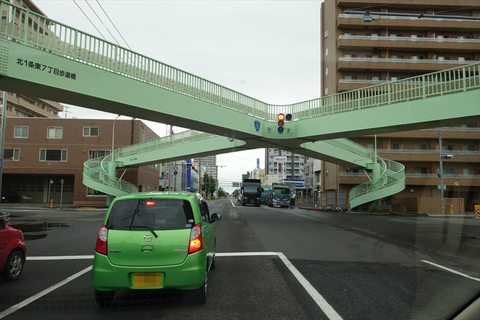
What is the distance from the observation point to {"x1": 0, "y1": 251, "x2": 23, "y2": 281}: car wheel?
227 inches

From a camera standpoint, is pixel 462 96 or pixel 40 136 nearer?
pixel 462 96

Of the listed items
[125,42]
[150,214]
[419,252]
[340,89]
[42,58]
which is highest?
[340,89]

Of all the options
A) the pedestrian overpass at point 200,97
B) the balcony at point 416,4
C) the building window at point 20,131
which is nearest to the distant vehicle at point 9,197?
the building window at point 20,131

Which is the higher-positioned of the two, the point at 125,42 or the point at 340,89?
the point at 340,89

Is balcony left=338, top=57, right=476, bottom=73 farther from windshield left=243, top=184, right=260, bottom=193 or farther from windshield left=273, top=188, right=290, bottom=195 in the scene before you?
windshield left=243, top=184, right=260, bottom=193

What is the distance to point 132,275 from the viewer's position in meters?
4.43

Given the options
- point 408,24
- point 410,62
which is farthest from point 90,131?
point 408,24

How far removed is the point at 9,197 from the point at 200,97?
121 ft

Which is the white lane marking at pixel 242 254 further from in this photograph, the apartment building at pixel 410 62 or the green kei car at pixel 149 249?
the apartment building at pixel 410 62

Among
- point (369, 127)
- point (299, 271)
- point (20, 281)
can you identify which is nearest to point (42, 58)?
point (20, 281)

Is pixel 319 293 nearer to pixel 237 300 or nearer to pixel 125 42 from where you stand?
pixel 237 300

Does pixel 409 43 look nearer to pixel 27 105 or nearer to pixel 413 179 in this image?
pixel 413 179

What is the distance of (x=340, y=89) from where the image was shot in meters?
45.2

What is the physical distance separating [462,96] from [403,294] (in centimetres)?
1210
